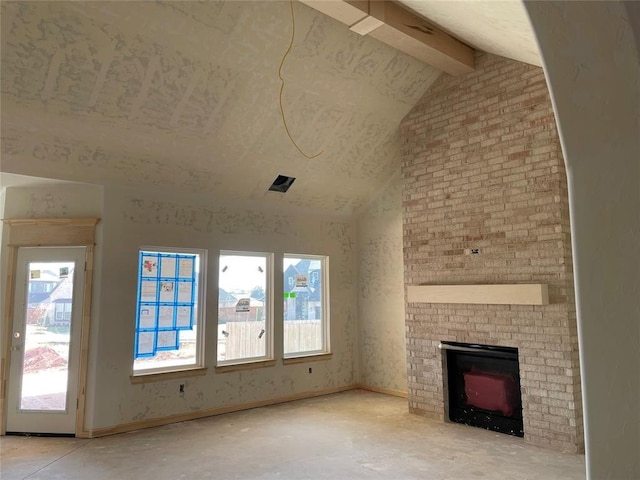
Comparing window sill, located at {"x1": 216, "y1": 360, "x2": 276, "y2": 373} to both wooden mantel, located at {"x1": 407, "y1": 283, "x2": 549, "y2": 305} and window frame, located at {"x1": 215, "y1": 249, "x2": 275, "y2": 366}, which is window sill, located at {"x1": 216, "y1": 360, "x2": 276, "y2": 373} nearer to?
window frame, located at {"x1": 215, "y1": 249, "x2": 275, "y2": 366}

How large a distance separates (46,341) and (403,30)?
504cm

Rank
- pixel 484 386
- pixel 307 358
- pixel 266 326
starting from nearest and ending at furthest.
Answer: pixel 484 386 < pixel 266 326 < pixel 307 358

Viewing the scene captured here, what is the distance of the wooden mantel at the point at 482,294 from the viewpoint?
14.6 ft

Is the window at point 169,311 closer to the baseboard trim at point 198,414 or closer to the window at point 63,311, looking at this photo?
the baseboard trim at point 198,414

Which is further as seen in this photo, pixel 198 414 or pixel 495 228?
pixel 198 414

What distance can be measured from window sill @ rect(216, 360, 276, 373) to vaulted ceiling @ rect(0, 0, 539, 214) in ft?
7.31

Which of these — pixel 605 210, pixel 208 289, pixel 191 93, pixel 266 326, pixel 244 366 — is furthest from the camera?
pixel 266 326

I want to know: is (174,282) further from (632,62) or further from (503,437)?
(632,62)

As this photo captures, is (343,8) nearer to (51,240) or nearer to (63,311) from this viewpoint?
(51,240)

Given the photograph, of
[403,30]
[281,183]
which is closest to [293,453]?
[281,183]

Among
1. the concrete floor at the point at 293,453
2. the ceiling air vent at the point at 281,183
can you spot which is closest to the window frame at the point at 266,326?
the concrete floor at the point at 293,453

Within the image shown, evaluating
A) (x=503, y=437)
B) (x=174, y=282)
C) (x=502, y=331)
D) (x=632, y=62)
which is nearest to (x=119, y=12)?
(x=174, y=282)

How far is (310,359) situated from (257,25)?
4.52m

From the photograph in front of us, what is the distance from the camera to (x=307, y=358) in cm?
656
